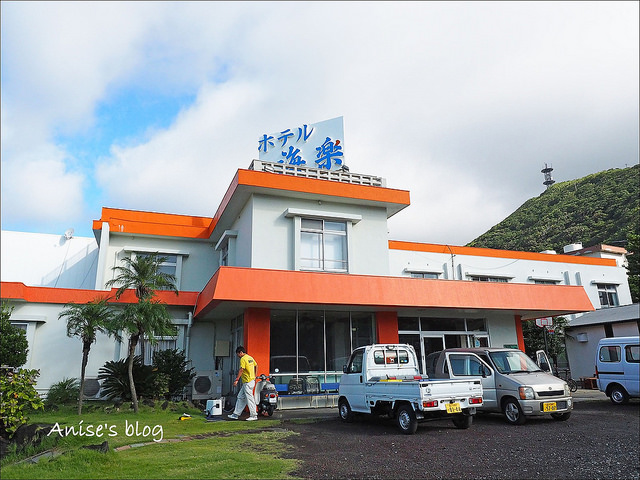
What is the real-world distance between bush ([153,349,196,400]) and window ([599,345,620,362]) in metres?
13.1

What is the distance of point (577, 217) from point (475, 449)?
4848 centimetres

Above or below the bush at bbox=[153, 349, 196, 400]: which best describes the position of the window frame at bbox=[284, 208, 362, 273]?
above

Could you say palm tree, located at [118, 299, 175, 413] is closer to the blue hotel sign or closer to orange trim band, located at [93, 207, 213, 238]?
orange trim band, located at [93, 207, 213, 238]

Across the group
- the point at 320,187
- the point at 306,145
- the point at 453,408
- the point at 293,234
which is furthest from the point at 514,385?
the point at 306,145

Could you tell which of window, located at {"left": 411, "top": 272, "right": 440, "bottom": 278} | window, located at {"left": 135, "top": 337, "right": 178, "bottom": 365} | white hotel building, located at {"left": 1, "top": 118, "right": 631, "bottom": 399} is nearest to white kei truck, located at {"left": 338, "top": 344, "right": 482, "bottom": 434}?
white hotel building, located at {"left": 1, "top": 118, "right": 631, "bottom": 399}

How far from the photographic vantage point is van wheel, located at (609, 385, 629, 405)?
45.6ft

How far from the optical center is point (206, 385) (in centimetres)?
1579

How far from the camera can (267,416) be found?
12.3m

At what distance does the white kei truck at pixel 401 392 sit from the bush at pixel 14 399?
6.39m

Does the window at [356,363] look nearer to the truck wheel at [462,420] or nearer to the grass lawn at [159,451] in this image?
the grass lawn at [159,451]

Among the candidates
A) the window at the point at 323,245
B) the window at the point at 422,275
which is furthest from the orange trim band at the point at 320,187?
the window at the point at 422,275

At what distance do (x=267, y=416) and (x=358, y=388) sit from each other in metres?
3.01

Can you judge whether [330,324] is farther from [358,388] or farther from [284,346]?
[358,388]

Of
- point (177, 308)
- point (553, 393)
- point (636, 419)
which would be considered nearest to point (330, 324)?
point (177, 308)
